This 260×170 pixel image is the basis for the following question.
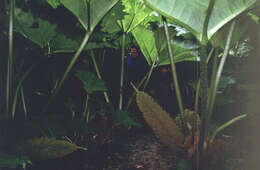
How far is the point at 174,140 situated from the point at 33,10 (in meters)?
0.44

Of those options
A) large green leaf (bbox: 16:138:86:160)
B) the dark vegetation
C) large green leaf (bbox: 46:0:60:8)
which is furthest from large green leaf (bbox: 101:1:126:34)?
large green leaf (bbox: 16:138:86:160)

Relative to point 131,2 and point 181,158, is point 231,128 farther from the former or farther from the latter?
point 131,2

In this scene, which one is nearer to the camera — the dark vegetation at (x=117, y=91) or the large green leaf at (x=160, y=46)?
the dark vegetation at (x=117, y=91)

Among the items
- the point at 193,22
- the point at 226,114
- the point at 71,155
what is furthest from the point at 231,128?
the point at 71,155

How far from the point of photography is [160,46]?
0.61m

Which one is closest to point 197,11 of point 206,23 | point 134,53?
point 206,23

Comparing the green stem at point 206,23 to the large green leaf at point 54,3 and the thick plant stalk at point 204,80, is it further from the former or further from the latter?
the large green leaf at point 54,3

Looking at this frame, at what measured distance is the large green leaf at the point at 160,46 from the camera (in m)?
0.60

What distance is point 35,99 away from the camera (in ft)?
1.83

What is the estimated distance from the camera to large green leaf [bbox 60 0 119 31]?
507 millimetres

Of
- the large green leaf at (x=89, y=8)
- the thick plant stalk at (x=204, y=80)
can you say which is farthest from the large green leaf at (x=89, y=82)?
the thick plant stalk at (x=204, y=80)

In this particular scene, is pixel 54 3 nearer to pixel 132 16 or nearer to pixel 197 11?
pixel 132 16

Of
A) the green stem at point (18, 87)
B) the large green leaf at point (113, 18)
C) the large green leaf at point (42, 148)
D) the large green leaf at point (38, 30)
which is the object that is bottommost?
the large green leaf at point (42, 148)

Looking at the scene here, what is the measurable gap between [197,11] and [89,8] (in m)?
0.24
